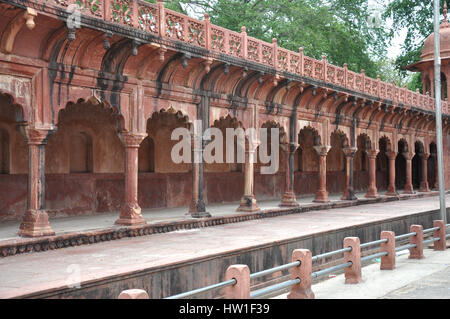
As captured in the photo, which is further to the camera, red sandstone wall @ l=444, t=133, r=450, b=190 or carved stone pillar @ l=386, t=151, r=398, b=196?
red sandstone wall @ l=444, t=133, r=450, b=190


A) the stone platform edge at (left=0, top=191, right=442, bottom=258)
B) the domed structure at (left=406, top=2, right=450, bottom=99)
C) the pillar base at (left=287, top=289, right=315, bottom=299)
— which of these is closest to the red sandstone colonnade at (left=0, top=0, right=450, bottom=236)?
the stone platform edge at (left=0, top=191, right=442, bottom=258)

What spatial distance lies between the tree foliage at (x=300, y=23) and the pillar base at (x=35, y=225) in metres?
20.5

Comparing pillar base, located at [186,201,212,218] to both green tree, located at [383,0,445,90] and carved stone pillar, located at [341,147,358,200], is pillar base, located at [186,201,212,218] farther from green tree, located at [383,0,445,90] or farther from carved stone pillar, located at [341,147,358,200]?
green tree, located at [383,0,445,90]

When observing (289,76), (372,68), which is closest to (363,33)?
(372,68)

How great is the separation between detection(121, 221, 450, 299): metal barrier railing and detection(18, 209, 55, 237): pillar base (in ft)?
13.4

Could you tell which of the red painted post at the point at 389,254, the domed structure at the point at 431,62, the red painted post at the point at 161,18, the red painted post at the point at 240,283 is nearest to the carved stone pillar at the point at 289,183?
the red painted post at the point at 161,18

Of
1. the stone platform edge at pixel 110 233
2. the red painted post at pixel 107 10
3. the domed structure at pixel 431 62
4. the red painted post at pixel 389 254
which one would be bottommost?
the red painted post at pixel 389 254

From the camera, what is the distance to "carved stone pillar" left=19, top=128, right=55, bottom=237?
9.66 metres

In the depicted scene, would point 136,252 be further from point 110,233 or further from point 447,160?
point 447,160

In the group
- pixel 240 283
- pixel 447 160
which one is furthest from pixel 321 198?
pixel 240 283

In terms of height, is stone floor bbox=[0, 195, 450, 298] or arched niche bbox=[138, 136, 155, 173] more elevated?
arched niche bbox=[138, 136, 155, 173]

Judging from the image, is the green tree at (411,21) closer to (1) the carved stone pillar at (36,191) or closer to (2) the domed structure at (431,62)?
(2) the domed structure at (431,62)

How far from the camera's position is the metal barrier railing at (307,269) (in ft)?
20.0

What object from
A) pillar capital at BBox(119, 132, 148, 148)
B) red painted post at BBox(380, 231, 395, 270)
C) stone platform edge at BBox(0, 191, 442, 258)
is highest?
pillar capital at BBox(119, 132, 148, 148)
